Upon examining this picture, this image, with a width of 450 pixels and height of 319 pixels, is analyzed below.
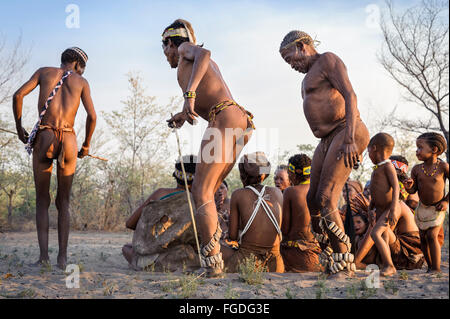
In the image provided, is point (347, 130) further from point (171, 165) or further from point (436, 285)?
point (171, 165)

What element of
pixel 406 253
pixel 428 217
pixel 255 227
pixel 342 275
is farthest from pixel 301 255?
pixel 428 217

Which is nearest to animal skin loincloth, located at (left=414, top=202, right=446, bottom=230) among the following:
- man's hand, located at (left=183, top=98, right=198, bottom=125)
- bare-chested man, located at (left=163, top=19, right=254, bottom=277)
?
bare-chested man, located at (left=163, top=19, right=254, bottom=277)

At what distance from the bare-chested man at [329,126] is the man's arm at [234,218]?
797 mm

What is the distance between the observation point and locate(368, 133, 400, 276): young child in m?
3.47

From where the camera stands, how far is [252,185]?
392 centimetres

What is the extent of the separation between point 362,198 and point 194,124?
2.78 metres

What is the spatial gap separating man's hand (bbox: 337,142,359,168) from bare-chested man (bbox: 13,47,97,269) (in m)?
2.59

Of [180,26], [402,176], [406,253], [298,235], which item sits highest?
[180,26]

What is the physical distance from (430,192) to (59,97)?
12.8 feet

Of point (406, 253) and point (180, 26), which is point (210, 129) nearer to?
point (180, 26)

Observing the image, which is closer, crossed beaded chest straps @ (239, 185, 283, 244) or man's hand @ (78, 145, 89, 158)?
crossed beaded chest straps @ (239, 185, 283, 244)

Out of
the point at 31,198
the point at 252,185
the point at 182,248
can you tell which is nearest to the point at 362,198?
the point at 252,185

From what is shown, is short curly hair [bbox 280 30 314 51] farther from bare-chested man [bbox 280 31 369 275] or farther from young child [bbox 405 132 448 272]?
young child [bbox 405 132 448 272]

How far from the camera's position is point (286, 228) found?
162 inches
